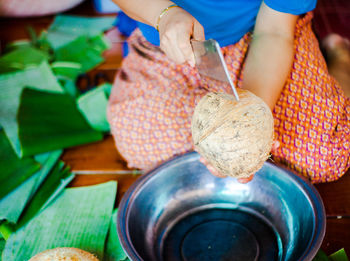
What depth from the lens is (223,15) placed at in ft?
3.82

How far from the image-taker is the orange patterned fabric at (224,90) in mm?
1079

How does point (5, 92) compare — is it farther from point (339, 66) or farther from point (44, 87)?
point (339, 66)

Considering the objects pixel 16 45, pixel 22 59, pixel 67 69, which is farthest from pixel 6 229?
pixel 16 45

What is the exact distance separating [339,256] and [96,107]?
1056 millimetres

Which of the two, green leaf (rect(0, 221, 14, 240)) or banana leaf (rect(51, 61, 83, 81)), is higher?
banana leaf (rect(51, 61, 83, 81))

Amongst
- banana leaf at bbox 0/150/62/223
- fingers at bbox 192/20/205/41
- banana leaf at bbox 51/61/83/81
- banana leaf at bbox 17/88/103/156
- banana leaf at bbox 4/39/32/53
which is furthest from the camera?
banana leaf at bbox 4/39/32/53

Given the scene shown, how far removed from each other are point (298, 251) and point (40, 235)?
2.50 ft

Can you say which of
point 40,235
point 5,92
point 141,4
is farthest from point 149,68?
point 5,92

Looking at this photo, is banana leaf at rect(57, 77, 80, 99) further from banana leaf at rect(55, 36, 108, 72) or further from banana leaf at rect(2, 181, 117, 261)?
banana leaf at rect(2, 181, 117, 261)

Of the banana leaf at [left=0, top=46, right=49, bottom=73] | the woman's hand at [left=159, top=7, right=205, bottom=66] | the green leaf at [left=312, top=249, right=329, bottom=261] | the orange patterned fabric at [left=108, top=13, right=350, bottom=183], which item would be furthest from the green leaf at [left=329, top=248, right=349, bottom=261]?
the banana leaf at [left=0, top=46, right=49, bottom=73]

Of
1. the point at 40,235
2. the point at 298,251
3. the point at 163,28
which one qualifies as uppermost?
the point at 163,28

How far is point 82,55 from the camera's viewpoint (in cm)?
194

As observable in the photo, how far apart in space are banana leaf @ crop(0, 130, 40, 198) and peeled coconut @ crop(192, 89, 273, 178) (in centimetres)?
75

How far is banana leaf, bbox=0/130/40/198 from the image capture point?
126cm
